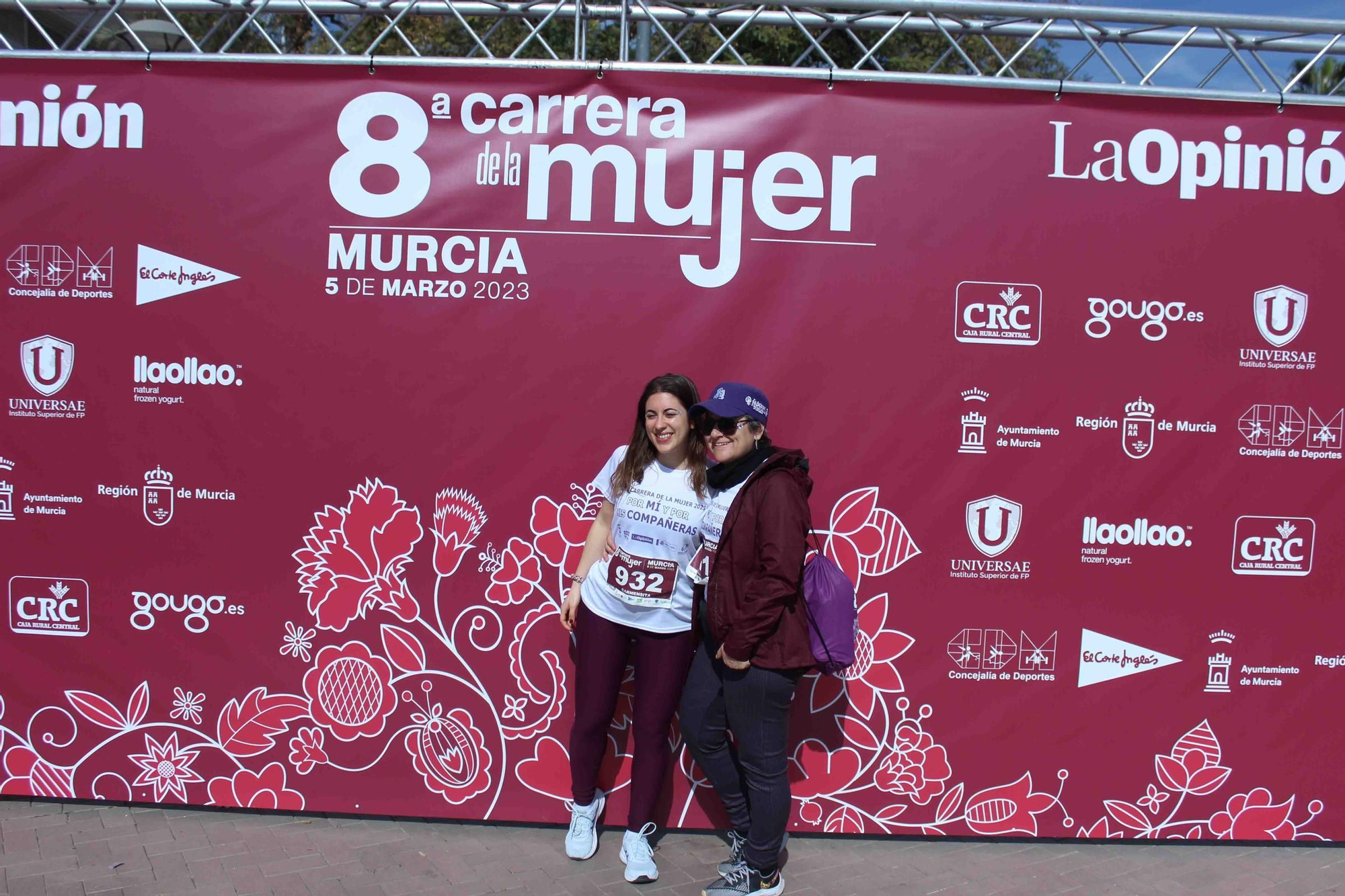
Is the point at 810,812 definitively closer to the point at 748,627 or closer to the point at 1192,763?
the point at 748,627

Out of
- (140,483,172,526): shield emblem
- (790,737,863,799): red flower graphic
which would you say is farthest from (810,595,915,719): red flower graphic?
(140,483,172,526): shield emblem

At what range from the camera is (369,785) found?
380 cm

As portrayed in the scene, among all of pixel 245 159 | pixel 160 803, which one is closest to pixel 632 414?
pixel 245 159

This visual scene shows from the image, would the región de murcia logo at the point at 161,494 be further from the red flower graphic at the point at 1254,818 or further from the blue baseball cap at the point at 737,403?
the red flower graphic at the point at 1254,818

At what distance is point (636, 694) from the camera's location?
3.51 meters

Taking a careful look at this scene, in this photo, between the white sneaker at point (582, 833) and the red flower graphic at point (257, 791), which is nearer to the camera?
the white sneaker at point (582, 833)

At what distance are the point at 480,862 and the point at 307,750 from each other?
2.69 feet

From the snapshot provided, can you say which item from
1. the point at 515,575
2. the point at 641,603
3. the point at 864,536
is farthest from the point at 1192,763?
the point at 515,575

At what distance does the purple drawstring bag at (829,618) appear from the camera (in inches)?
125

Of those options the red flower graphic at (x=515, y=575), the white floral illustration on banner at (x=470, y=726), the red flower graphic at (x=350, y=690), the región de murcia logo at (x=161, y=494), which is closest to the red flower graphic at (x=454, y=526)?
the white floral illustration on banner at (x=470, y=726)

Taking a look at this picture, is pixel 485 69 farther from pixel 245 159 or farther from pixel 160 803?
pixel 160 803

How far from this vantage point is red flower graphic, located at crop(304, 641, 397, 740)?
3.78 meters

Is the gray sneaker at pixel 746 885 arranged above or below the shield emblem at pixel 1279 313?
below

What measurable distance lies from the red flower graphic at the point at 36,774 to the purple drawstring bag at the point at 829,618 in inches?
113
